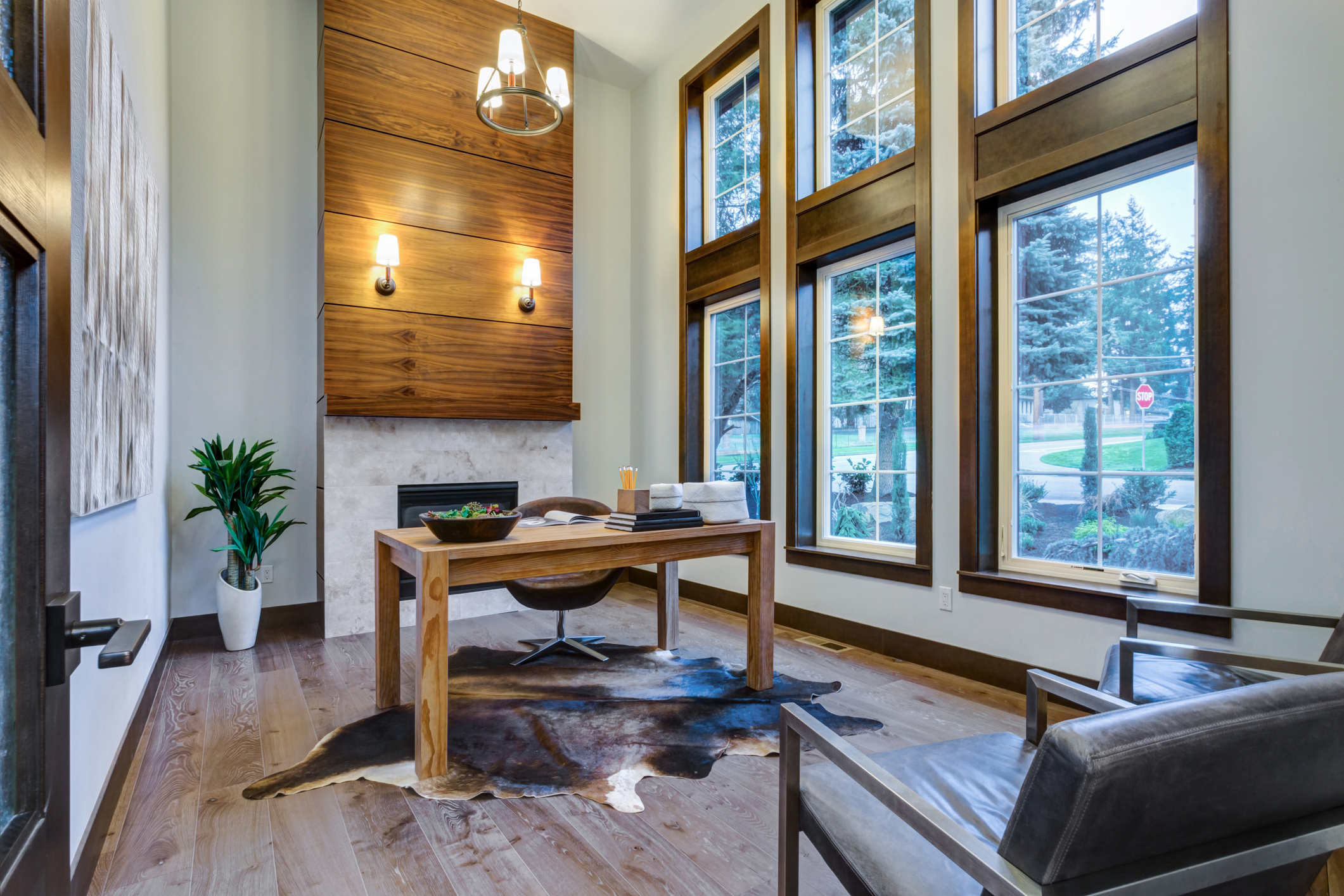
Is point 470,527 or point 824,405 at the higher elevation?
point 824,405

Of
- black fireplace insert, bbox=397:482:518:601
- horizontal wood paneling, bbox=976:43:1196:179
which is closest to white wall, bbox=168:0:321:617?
black fireplace insert, bbox=397:482:518:601

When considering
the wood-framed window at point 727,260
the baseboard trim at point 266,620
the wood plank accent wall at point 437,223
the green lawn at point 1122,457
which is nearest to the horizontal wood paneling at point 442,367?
the wood plank accent wall at point 437,223

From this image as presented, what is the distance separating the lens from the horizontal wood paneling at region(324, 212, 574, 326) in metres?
3.79

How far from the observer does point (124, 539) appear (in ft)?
6.81

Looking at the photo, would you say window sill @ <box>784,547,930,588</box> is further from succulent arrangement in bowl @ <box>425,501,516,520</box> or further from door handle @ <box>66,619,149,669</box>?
door handle @ <box>66,619,149,669</box>

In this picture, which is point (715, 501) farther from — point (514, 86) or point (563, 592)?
point (514, 86)

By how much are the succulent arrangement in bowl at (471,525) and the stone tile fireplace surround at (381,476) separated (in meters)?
1.92

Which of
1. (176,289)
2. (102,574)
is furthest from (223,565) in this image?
(102,574)

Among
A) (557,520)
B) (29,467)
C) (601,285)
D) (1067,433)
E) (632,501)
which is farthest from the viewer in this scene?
(601,285)

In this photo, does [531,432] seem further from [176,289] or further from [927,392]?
[927,392]

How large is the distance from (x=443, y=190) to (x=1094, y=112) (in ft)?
11.3

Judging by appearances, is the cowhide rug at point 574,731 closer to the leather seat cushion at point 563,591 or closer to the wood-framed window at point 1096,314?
the leather seat cushion at point 563,591

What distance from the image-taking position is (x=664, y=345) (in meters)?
5.04

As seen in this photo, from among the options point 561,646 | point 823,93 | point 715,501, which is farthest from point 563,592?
point 823,93
